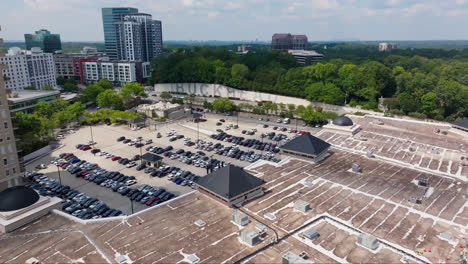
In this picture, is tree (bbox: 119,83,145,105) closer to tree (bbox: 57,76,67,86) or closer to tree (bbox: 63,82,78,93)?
tree (bbox: 63,82,78,93)

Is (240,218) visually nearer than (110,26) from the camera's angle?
Yes

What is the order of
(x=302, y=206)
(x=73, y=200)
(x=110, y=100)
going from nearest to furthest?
(x=302, y=206)
(x=73, y=200)
(x=110, y=100)

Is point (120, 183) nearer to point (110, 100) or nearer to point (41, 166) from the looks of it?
point (41, 166)

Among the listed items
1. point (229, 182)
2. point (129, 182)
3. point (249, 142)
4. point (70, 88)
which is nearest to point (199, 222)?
point (229, 182)

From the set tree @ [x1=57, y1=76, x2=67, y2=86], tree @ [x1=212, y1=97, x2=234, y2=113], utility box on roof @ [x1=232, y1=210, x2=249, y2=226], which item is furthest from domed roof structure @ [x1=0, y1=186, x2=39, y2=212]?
tree @ [x1=57, y1=76, x2=67, y2=86]

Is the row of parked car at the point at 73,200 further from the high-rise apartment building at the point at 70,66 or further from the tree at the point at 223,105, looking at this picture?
the high-rise apartment building at the point at 70,66

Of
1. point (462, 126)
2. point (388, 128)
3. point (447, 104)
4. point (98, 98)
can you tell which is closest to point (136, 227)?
point (388, 128)

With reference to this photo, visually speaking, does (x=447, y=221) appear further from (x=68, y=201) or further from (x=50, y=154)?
(x=50, y=154)
